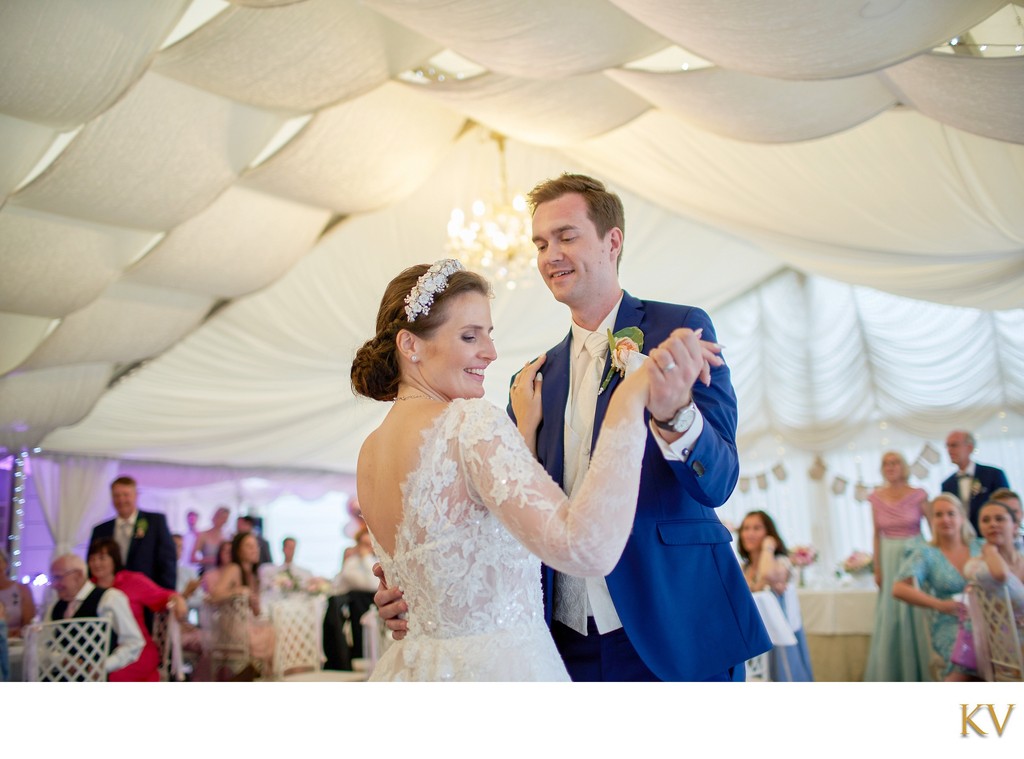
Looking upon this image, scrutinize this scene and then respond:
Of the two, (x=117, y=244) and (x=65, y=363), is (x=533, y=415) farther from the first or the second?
(x=65, y=363)

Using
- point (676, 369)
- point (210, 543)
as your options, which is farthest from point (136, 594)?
point (210, 543)

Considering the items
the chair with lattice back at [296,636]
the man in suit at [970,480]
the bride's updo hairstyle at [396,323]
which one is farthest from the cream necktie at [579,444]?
the chair with lattice back at [296,636]

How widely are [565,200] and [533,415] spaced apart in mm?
482

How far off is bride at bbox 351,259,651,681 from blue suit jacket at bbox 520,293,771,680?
193 mm

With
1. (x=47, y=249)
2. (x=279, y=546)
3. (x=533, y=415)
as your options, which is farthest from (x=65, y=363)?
(x=279, y=546)

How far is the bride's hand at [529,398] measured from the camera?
84.0 inches

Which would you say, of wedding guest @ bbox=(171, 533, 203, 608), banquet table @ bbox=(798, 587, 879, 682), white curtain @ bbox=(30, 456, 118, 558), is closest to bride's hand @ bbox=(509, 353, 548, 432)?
wedding guest @ bbox=(171, 533, 203, 608)

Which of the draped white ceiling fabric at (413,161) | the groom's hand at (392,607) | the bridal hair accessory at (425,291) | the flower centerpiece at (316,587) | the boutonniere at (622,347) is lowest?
the flower centerpiece at (316,587)

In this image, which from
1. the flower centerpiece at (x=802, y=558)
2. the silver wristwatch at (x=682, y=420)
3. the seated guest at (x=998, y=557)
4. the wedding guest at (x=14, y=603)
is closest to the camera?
the silver wristwatch at (x=682, y=420)

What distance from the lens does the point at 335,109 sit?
15.0 ft

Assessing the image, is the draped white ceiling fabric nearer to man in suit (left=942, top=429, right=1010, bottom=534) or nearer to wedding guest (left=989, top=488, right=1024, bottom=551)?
man in suit (left=942, top=429, right=1010, bottom=534)

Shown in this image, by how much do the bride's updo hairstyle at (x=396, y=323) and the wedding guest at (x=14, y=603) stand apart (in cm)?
422

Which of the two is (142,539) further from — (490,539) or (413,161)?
(490,539)

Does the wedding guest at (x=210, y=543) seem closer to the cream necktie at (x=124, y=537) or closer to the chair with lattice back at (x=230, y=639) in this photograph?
the chair with lattice back at (x=230, y=639)
